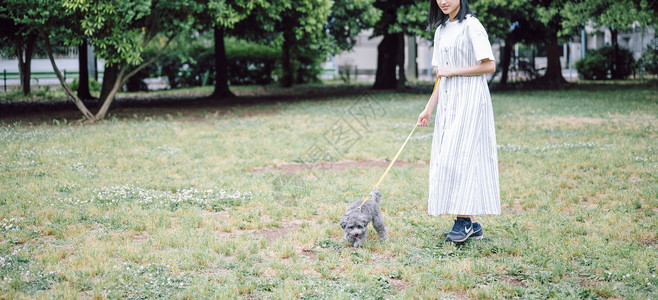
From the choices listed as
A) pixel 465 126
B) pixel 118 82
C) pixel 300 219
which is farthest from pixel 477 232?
pixel 118 82

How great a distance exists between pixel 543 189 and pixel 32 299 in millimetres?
5496

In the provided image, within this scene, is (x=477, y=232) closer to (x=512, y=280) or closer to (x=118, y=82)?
(x=512, y=280)

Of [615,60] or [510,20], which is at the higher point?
[510,20]

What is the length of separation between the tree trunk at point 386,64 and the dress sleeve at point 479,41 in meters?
20.9

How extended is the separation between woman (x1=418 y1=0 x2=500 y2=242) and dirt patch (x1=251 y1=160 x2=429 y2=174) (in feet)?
12.3

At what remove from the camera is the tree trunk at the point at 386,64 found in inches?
989

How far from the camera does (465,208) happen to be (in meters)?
4.63

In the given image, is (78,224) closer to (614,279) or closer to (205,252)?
(205,252)

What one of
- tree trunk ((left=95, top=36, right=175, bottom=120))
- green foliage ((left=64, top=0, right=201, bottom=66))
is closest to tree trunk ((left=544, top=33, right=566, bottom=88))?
green foliage ((left=64, top=0, right=201, bottom=66))

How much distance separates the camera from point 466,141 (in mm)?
4613

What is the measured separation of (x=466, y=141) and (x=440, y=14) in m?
1.08

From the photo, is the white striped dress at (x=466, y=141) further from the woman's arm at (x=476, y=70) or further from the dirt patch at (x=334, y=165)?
the dirt patch at (x=334, y=165)

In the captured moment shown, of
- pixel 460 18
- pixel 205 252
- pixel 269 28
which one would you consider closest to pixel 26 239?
pixel 205 252

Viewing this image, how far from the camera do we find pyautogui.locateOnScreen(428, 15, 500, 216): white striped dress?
4.61 metres
